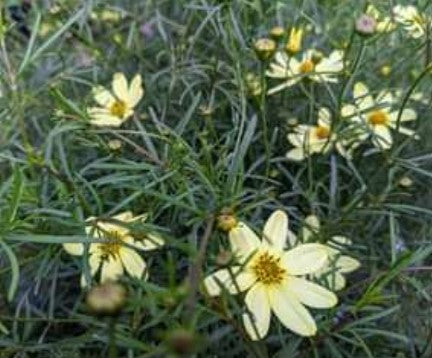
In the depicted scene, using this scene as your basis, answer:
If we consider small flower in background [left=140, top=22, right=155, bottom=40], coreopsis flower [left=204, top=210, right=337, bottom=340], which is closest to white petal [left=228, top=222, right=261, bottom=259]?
coreopsis flower [left=204, top=210, right=337, bottom=340]

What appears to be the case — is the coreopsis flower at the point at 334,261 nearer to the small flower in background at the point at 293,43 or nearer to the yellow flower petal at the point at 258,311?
the yellow flower petal at the point at 258,311

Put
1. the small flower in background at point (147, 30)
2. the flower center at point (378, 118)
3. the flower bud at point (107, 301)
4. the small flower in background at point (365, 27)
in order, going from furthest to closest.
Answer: the small flower in background at point (147, 30) → the flower center at point (378, 118) → the small flower in background at point (365, 27) → the flower bud at point (107, 301)

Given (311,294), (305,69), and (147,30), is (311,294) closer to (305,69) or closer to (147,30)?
(305,69)

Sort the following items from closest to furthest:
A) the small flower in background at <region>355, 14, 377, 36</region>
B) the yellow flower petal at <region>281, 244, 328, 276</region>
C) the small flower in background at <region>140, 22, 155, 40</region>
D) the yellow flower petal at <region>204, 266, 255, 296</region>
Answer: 1. the yellow flower petal at <region>204, 266, 255, 296</region>
2. the yellow flower petal at <region>281, 244, 328, 276</region>
3. the small flower in background at <region>355, 14, 377, 36</region>
4. the small flower in background at <region>140, 22, 155, 40</region>

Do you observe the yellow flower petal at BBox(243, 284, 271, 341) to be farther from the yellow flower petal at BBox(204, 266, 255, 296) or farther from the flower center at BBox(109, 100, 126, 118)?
the flower center at BBox(109, 100, 126, 118)

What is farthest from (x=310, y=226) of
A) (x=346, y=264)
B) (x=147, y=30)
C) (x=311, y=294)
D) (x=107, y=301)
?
(x=147, y=30)

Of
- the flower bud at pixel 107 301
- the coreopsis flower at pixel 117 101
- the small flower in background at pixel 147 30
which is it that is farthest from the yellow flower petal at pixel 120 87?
the flower bud at pixel 107 301
